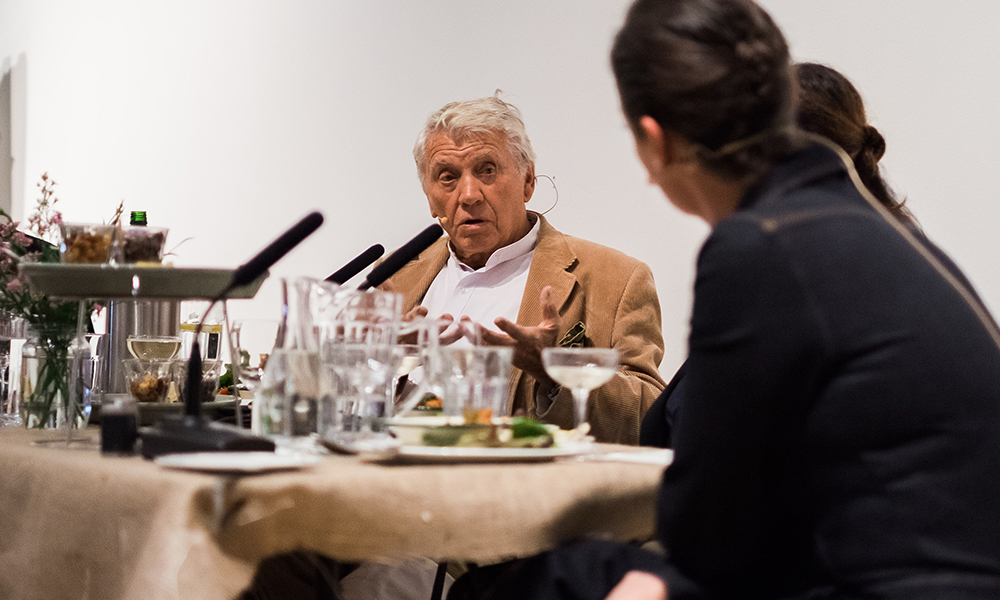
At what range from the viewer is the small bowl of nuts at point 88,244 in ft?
4.51

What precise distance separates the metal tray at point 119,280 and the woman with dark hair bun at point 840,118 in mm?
1000

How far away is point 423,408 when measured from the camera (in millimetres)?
1590

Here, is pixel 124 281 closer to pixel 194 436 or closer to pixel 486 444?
pixel 194 436

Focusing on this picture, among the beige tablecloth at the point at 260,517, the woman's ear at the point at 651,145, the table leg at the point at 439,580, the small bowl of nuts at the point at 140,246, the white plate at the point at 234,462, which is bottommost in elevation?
the table leg at the point at 439,580

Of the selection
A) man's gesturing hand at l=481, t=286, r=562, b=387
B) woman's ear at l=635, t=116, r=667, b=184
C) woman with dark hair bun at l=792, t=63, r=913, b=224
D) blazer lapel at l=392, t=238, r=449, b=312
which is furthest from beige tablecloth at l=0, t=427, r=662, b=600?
blazer lapel at l=392, t=238, r=449, b=312

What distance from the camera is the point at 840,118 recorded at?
1687 mm

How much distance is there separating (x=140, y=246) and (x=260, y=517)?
63 centimetres

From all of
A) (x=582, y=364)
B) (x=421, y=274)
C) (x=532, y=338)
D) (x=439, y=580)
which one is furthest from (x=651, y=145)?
(x=421, y=274)

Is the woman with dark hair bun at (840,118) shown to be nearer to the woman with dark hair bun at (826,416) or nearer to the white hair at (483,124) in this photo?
the woman with dark hair bun at (826,416)

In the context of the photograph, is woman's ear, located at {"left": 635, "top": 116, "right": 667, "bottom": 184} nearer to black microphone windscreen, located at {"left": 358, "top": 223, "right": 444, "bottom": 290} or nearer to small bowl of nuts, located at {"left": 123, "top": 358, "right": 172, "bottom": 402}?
black microphone windscreen, located at {"left": 358, "top": 223, "right": 444, "bottom": 290}

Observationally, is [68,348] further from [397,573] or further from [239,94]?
[239,94]

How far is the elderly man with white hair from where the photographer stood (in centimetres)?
240

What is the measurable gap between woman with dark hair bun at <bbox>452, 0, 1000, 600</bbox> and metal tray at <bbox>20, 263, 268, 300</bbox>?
70 cm

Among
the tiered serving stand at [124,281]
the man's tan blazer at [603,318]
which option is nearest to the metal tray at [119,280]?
the tiered serving stand at [124,281]
